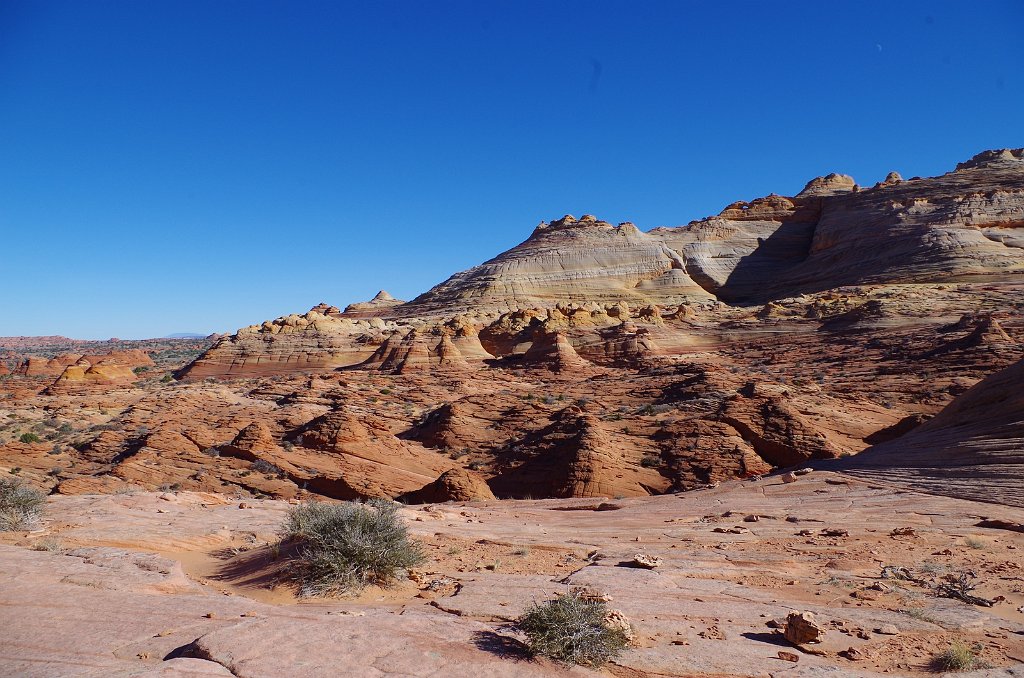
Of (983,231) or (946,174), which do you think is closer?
(983,231)

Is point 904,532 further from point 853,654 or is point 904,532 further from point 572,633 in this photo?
point 572,633

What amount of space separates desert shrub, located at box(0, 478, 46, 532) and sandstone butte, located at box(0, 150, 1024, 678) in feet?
1.31

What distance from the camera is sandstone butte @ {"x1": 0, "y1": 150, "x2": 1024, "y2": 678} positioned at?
446cm

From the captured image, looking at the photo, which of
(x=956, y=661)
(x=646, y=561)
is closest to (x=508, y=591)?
(x=646, y=561)

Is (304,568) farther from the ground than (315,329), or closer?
closer

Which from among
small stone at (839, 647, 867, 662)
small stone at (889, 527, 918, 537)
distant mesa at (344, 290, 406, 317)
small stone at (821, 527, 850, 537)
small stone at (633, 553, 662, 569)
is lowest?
small stone at (633, 553, 662, 569)

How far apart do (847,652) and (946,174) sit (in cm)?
7955

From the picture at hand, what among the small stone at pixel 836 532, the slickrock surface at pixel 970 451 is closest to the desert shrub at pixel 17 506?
the small stone at pixel 836 532

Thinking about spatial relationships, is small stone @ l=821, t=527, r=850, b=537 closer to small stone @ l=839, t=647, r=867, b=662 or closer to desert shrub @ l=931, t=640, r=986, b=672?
desert shrub @ l=931, t=640, r=986, b=672

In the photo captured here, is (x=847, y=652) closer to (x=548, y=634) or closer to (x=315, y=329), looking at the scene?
(x=548, y=634)

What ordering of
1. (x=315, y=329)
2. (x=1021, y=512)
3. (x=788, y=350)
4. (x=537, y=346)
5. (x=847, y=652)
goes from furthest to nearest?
1. (x=315, y=329)
2. (x=537, y=346)
3. (x=788, y=350)
4. (x=1021, y=512)
5. (x=847, y=652)

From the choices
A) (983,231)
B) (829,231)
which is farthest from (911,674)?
(829,231)

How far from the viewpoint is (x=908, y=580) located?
20.8 feet

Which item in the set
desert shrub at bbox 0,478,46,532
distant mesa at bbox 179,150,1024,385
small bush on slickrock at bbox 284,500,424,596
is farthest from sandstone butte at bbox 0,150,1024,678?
distant mesa at bbox 179,150,1024,385
